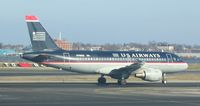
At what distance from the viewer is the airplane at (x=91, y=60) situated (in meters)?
44.4

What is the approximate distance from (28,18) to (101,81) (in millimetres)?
8389

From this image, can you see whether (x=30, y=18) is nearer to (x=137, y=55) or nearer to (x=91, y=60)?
(x=91, y=60)

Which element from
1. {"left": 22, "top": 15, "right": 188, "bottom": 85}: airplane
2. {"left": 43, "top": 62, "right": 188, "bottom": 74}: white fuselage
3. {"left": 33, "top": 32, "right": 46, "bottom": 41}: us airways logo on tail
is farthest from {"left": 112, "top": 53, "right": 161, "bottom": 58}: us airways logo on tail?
{"left": 33, "top": 32, "right": 46, "bottom": 41}: us airways logo on tail

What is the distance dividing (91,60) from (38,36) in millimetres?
5211

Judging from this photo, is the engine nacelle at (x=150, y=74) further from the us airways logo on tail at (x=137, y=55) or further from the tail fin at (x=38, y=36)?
the tail fin at (x=38, y=36)

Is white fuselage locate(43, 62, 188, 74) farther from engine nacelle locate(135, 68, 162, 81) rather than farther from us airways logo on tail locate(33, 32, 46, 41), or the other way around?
us airways logo on tail locate(33, 32, 46, 41)

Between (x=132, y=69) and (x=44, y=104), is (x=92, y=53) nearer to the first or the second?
(x=132, y=69)

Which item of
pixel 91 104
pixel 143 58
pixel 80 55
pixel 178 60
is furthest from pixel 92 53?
pixel 91 104

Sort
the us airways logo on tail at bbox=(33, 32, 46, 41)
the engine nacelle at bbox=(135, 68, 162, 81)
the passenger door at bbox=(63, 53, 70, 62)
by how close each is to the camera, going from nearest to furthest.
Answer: the passenger door at bbox=(63, 53, 70, 62) → the engine nacelle at bbox=(135, 68, 162, 81) → the us airways logo on tail at bbox=(33, 32, 46, 41)

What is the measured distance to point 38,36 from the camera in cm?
4672

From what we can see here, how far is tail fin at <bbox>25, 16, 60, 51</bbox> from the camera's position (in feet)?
151

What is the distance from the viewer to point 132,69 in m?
45.6

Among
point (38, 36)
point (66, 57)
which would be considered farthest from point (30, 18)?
point (66, 57)

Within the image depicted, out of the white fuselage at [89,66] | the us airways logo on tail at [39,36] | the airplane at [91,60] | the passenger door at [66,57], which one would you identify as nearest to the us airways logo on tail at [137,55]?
the airplane at [91,60]
